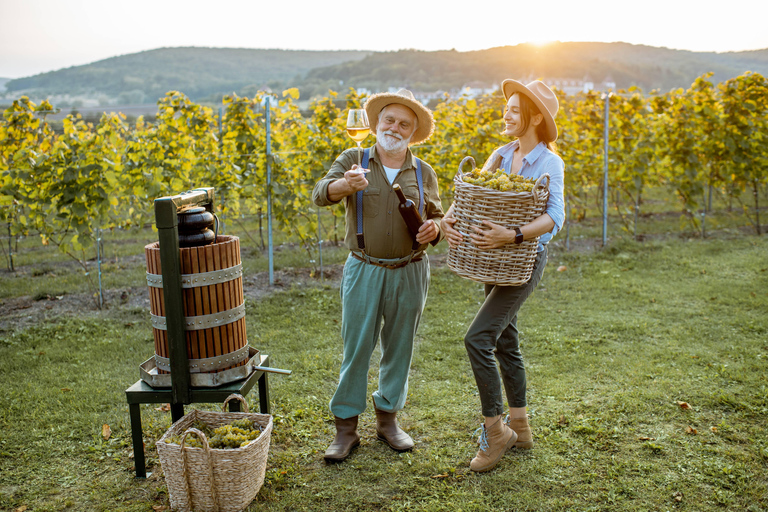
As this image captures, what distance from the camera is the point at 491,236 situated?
2.75 metres

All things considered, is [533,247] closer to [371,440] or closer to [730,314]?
[371,440]

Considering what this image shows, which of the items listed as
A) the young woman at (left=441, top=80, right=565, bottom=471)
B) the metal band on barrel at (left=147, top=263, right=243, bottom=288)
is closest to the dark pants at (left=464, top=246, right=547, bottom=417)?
the young woman at (left=441, top=80, right=565, bottom=471)

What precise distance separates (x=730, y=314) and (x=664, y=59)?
6323 cm

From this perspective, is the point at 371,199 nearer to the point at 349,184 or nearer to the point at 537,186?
the point at 349,184

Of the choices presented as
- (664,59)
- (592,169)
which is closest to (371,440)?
(592,169)

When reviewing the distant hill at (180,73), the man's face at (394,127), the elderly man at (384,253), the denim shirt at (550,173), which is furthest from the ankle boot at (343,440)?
the distant hill at (180,73)

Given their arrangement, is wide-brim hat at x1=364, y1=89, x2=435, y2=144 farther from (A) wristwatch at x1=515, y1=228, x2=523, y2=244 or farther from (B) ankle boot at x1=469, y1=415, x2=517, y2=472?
(B) ankle boot at x1=469, y1=415, x2=517, y2=472

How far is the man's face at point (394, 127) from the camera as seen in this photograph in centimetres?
305

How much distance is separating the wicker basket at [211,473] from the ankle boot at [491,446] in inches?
44.9

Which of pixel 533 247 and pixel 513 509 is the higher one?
pixel 533 247

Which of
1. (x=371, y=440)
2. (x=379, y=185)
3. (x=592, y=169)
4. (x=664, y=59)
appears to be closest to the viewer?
(x=379, y=185)

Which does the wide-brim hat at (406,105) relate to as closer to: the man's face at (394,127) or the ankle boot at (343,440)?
the man's face at (394,127)

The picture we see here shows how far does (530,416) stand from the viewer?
12.3 feet

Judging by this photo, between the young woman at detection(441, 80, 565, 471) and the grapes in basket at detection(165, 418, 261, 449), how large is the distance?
1169 mm
